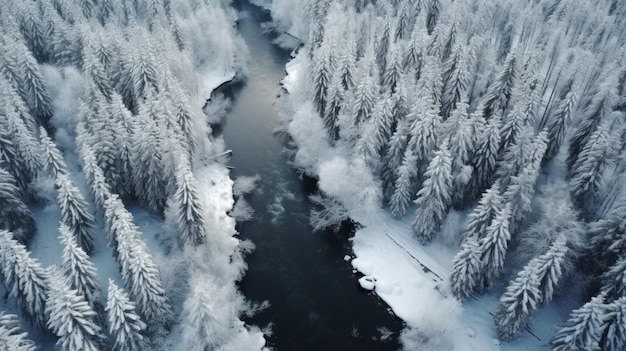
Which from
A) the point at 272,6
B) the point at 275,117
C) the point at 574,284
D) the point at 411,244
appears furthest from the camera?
the point at 272,6

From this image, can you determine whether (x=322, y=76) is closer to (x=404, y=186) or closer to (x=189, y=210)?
(x=404, y=186)

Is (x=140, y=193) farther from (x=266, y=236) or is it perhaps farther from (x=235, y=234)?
(x=266, y=236)

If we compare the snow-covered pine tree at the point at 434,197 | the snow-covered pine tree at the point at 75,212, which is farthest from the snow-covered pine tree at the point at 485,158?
the snow-covered pine tree at the point at 75,212

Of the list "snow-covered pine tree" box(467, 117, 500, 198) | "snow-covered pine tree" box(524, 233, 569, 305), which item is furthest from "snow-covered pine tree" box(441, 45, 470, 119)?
"snow-covered pine tree" box(524, 233, 569, 305)

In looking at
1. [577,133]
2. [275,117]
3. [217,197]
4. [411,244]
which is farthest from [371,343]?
[275,117]

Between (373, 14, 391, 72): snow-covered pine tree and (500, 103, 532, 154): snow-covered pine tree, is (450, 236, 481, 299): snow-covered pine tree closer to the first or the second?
(500, 103, 532, 154): snow-covered pine tree

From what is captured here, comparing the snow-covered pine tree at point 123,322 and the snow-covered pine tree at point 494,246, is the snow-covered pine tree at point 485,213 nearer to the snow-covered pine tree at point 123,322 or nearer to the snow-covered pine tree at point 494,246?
the snow-covered pine tree at point 494,246
